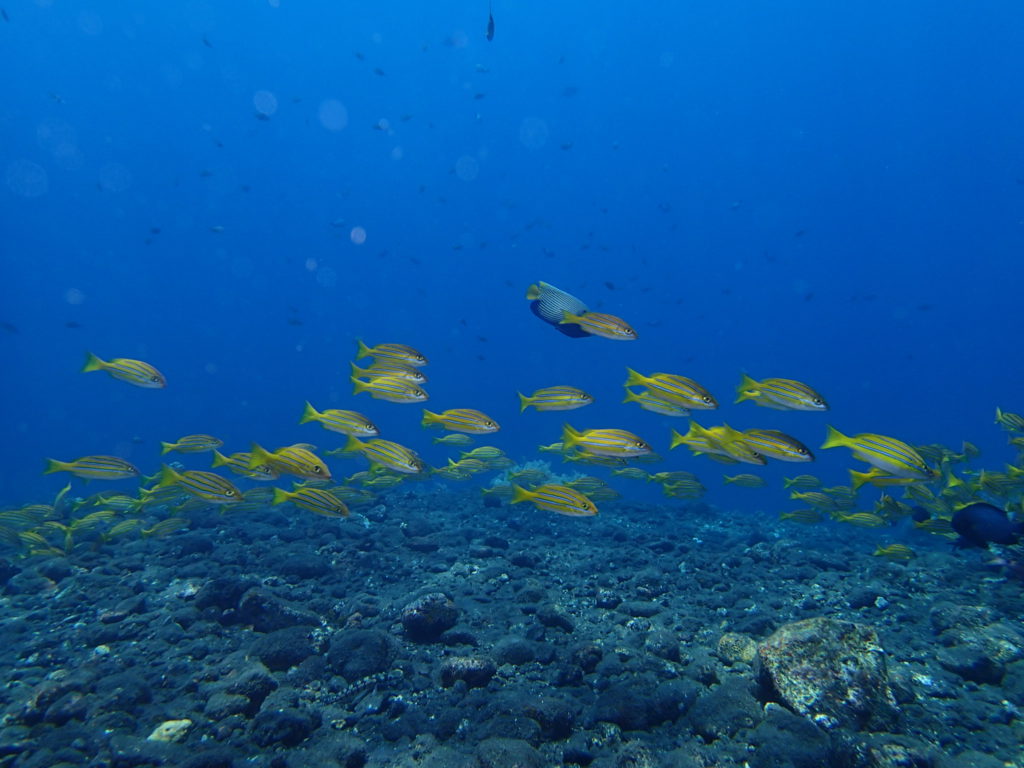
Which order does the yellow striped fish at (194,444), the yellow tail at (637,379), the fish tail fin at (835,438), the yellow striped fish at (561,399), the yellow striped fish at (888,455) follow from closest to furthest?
1. the yellow striped fish at (888,455)
2. the fish tail fin at (835,438)
3. the yellow tail at (637,379)
4. the yellow striped fish at (561,399)
5. the yellow striped fish at (194,444)

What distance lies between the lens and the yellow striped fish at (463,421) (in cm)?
725

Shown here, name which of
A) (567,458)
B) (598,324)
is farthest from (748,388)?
(567,458)

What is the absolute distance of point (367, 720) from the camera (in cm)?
488

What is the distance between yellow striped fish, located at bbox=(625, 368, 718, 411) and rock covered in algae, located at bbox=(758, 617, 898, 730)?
8.39 ft

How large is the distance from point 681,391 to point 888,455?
7.52 ft

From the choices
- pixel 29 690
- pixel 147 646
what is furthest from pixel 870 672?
pixel 29 690

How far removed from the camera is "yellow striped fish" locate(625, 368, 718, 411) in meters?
6.32

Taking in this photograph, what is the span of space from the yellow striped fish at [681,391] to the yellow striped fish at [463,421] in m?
2.16

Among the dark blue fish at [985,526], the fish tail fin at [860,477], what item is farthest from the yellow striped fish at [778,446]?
the dark blue fish at [985,526]

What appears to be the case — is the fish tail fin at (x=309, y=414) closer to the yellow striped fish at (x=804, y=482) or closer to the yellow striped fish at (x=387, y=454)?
the yellow striped fish at (x=387, y=454)

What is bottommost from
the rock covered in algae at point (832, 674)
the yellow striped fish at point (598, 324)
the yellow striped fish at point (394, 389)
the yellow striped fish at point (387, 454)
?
the rock covered in algae at point (832, 674)

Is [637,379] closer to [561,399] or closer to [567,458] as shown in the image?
[561,399]

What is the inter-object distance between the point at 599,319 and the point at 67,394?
5787 inches

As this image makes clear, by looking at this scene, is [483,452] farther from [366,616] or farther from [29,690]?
[29,690]
